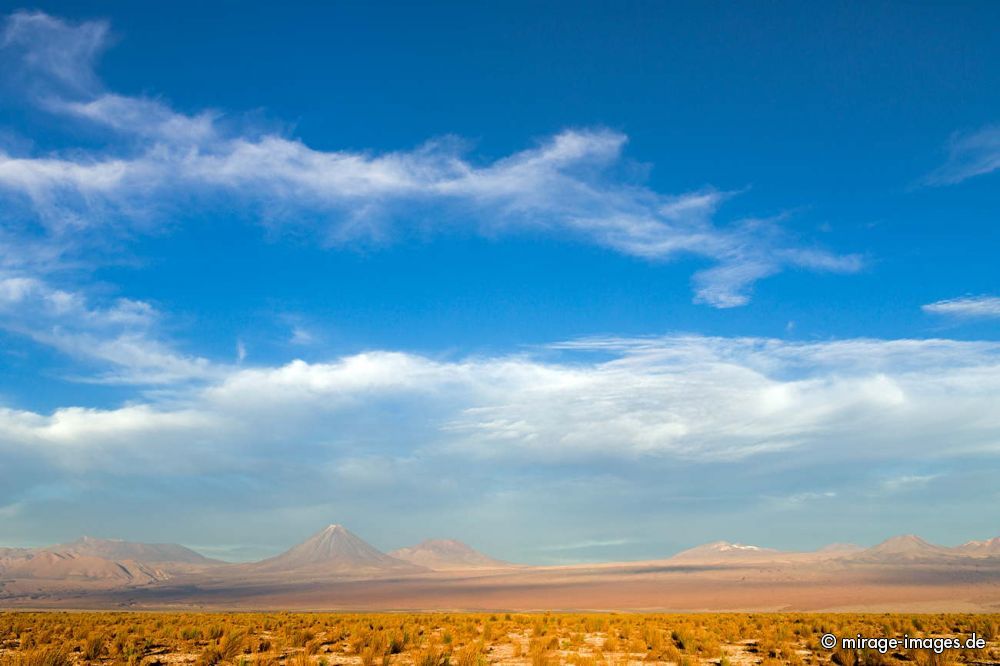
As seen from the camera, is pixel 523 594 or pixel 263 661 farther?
pixel 523 594

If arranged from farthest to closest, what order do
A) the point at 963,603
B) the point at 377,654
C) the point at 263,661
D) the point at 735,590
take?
1. the point at 735,590
2. the point at 963,603
3. the point at 377,654
4. the point at 263,661

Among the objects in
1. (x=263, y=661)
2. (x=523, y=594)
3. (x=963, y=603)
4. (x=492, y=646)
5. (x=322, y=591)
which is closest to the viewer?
(x=263, y=661)

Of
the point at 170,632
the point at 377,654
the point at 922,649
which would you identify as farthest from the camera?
the point at 170,632

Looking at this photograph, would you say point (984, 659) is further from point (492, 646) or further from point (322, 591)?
point (322, 591)

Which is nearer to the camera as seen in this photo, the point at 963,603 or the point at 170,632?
the point at 170,632

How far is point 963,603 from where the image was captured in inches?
3110

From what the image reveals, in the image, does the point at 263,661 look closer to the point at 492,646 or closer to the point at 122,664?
the point at 122,664

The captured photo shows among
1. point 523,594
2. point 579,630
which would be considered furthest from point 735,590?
point 579,630

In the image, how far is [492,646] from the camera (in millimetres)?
28375

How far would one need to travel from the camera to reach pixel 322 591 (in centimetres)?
16575

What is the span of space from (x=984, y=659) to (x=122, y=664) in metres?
24.7

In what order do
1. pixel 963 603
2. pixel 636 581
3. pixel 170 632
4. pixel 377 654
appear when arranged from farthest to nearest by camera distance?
pixel 636 581 < pixel 963 603 < pixel 170 632 < pixel 377 654

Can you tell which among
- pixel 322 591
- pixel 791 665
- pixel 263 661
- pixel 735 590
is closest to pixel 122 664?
pixel 263 661

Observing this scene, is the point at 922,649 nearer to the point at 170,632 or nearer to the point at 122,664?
the point at 122,664
